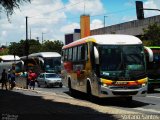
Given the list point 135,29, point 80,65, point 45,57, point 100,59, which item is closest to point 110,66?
point 100,59

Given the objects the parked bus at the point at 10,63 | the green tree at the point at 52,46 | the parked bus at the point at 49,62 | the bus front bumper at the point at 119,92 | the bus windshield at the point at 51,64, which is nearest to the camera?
the bus front bumper at the point at 119,92

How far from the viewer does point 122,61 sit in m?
21.2

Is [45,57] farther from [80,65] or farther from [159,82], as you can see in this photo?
[80,65]

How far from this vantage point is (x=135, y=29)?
75062 mm

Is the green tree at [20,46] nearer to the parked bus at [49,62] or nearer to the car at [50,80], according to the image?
the parked bus at [49,62]

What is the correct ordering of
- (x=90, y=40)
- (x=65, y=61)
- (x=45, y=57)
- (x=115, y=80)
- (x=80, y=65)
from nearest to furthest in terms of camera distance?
(x=115, y=80), (x=90, y=40), (x=80, y=65), (x=65, y=61), (x=45, y=57)

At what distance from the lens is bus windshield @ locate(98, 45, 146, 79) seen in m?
21.1

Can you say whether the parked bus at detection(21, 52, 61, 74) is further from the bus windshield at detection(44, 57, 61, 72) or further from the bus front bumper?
the bus front bumper

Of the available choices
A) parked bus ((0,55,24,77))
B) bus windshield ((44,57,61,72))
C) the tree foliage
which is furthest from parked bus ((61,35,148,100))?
the tree foliage

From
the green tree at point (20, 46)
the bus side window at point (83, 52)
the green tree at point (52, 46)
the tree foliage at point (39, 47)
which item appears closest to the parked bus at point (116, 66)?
the bus side window at point (83, 52)

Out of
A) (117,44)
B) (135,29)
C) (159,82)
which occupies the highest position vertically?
(135,29)

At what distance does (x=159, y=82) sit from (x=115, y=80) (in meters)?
9.75

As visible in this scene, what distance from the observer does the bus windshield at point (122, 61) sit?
69.3 ft

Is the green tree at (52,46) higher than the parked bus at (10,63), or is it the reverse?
the green tree at (52,46)
